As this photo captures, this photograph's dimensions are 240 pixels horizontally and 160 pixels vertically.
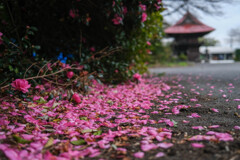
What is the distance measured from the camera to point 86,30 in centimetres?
349

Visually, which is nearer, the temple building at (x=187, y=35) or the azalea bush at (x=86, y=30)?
the azalea bush at (x=86, y=30)

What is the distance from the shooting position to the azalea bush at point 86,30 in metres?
2.79

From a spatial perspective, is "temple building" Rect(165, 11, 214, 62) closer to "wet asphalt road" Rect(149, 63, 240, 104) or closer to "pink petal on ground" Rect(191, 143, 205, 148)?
"wet asphalt road" Rect(149, 63, 240, 104)

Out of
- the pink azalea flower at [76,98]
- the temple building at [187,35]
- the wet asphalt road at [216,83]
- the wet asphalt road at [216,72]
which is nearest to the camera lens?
the pink azalea flower at [76,98]

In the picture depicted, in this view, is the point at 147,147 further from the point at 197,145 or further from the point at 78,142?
the point at 78,142

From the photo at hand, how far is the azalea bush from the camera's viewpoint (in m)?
2.79

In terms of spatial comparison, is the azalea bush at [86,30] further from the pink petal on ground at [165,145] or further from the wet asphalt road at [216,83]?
the pink petal on ground at [165,145]

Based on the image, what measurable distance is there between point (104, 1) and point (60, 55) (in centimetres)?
119

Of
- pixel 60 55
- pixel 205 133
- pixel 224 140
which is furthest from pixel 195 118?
pixel 60 55

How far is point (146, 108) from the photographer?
80.5 inches

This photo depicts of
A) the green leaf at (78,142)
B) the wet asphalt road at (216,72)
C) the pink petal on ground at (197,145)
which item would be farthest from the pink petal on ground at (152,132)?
the wet asphalt road at (216,72)

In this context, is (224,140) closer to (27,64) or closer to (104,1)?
(27,64)

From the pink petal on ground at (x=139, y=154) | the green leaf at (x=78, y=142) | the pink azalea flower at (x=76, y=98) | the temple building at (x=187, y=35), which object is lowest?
the pink petal on ground at (x=139, y=154)

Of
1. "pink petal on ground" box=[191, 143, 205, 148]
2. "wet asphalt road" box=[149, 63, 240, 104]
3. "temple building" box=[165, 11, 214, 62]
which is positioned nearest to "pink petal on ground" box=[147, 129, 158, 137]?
"pink petal on ground" box=[191, 143, 205, 148]
